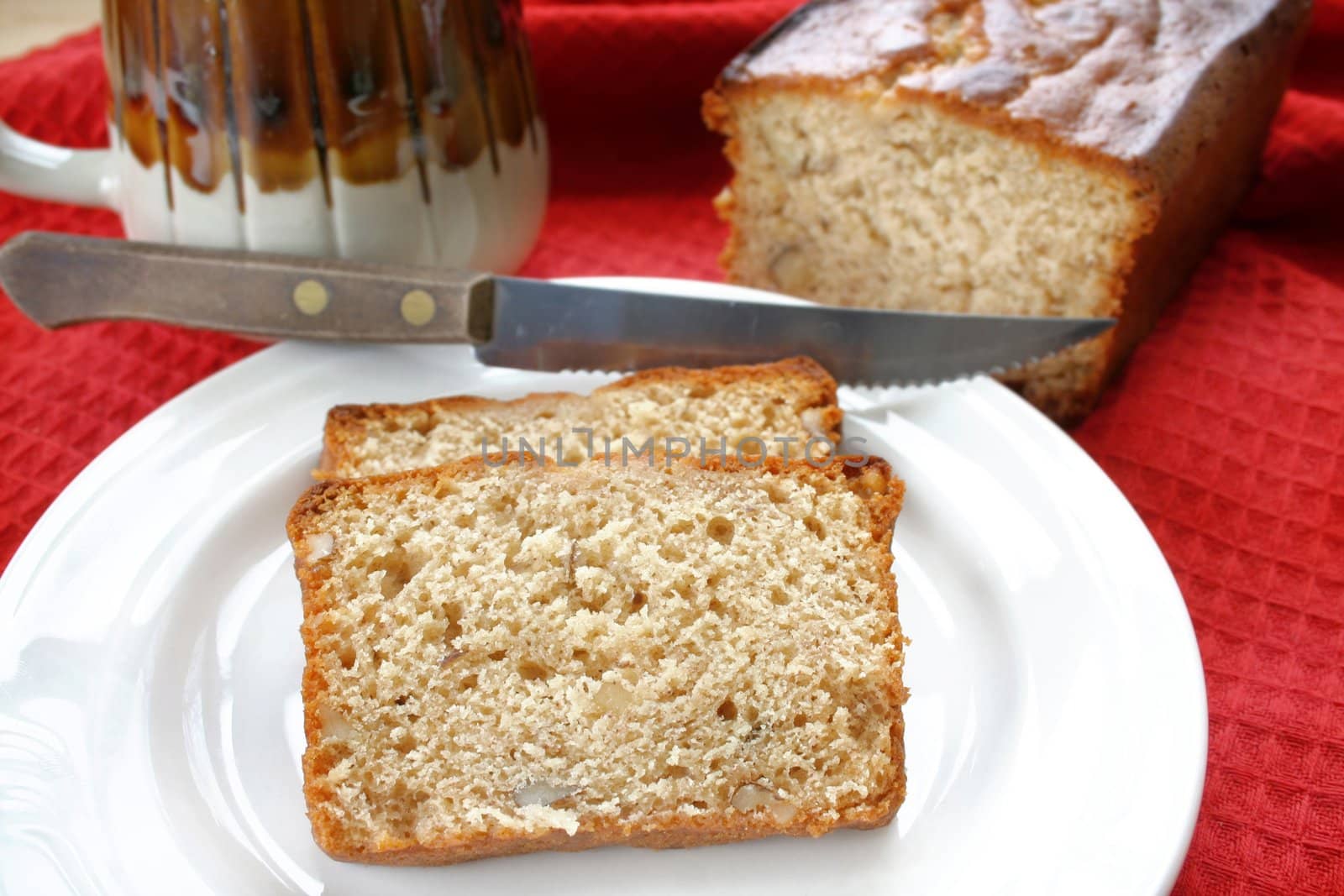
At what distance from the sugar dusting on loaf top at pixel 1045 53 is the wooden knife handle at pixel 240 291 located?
78 cm

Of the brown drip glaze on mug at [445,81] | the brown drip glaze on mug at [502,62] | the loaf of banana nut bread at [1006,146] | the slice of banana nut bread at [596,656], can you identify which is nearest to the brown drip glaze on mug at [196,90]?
the brown drip glaze on mug at [445,81]

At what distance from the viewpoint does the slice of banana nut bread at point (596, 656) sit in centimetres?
140

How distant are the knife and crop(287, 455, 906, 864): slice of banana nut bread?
0.37 metres

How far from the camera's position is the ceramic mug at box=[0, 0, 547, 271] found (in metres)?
1.80

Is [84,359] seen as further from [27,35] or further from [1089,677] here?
[1089,677]

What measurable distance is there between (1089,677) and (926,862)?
0.35 m

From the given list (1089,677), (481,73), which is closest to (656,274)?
(481,73)

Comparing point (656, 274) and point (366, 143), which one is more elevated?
point (366, 143)

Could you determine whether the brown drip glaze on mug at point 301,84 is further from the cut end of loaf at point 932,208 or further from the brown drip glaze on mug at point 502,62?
the cut end of loaf at point 932,208

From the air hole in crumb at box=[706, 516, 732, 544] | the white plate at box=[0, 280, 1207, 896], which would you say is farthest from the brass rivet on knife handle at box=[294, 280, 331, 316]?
the air hole in crumb at box=[706, 516, 732, 544]

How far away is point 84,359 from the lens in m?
2.25

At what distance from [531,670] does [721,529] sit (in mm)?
336

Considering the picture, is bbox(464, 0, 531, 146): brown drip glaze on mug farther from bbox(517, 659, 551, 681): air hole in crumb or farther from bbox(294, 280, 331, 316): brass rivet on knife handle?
bbox(517, 659, 551, 681): air hole in crumb

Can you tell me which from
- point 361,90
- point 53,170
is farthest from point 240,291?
point 53,170
